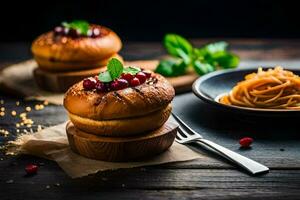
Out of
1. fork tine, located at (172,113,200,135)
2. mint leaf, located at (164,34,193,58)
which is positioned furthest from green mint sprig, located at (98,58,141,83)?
mint leaf, located at (164,34,193,58)

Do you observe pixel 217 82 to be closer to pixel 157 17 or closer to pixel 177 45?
pixel 177 45

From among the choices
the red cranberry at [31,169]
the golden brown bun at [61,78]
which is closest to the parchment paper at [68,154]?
the red cranberry at [31,169]

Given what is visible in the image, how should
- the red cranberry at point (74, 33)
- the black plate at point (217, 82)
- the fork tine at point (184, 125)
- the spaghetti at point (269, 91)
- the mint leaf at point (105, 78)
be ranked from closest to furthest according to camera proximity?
the mint leaf at point (105, 78), the fork tine at point (184, 125), the spaghetti at point (269, 91), the black plate at point (217, 82), the red cranberry at point (74, 33)

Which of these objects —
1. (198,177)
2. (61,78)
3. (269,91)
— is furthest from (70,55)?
(198,177)

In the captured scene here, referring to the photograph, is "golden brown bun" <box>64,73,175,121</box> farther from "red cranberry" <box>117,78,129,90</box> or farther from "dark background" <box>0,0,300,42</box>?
"dark background" <box>0,0,300,42</box>

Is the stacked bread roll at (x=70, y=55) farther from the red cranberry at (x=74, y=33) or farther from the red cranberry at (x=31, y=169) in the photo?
the red cranberry at (x=31, y=169)
